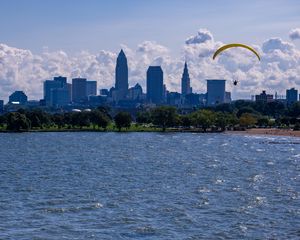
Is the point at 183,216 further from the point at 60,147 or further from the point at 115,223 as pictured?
the point at 60,147

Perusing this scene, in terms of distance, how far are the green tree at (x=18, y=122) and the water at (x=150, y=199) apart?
335ft

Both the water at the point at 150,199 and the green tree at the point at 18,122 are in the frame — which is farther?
the green tree at the point at 18,122

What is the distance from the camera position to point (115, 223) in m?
42.1

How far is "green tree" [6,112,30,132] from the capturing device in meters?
192

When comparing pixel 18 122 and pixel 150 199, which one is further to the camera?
pixel 18 122

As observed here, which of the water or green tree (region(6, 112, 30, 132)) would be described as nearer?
the water

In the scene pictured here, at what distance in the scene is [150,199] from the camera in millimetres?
51656

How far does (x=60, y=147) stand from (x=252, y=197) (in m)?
74.1

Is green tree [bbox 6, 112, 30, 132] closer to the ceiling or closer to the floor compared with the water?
closer to the ceiling

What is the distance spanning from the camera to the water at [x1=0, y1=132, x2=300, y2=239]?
40.3 m

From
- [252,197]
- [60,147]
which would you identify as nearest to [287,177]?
[252,197]

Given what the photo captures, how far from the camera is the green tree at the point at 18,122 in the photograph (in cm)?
19225

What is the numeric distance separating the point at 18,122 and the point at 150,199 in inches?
5728

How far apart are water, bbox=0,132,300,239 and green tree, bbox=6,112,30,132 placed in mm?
102235
